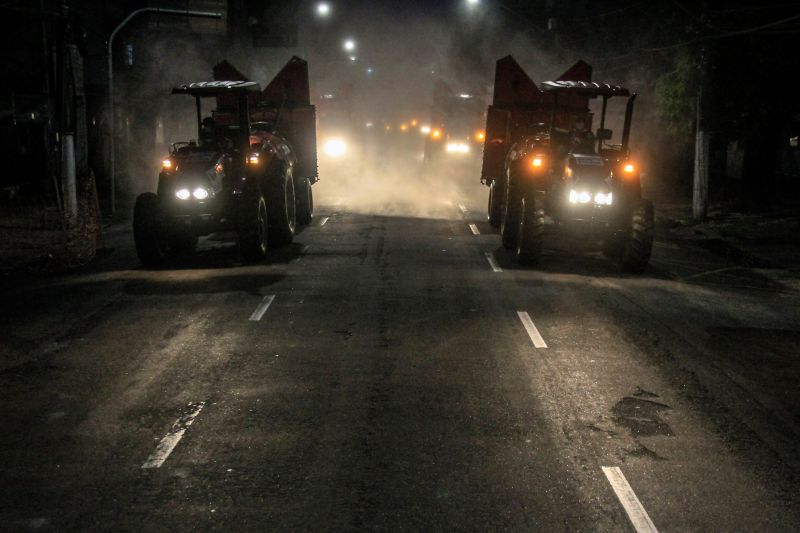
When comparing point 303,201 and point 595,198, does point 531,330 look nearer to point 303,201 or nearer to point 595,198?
point 595,198

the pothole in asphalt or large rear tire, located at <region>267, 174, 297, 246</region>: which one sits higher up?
large rear tire, located at <region>267, 174, 297, 246</region>

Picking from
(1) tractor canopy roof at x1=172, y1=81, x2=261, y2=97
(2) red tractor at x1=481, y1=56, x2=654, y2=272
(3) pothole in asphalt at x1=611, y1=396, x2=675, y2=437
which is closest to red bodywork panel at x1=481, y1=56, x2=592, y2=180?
(2) red tractor at x1=481, y1=56, x2=654, y2=272

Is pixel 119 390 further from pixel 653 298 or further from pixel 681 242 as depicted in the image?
pixel 681 242

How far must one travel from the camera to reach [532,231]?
15.4m

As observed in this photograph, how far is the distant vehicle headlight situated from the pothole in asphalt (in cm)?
4381

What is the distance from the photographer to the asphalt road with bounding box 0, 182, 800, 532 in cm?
570

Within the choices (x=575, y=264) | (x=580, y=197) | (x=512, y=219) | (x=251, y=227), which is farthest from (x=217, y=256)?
(x=580, y=197)

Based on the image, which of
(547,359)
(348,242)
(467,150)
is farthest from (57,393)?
(467,150)

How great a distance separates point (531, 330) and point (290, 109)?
13388mm

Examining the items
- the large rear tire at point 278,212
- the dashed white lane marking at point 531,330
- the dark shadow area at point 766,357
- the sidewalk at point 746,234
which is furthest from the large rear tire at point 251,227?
the sidewalk at point 746,234

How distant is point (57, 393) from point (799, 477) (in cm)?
671

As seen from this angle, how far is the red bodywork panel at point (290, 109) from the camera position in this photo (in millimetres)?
21734

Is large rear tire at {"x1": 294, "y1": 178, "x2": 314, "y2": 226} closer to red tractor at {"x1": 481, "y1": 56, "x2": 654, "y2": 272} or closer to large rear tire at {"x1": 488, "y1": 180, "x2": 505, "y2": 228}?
large rear tire at {"x1": 488, "y1": 180, "x2": 505, "y2": 228}

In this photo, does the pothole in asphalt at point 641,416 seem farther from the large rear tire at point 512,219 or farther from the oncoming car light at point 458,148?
the oncoming car light at point 458,148
